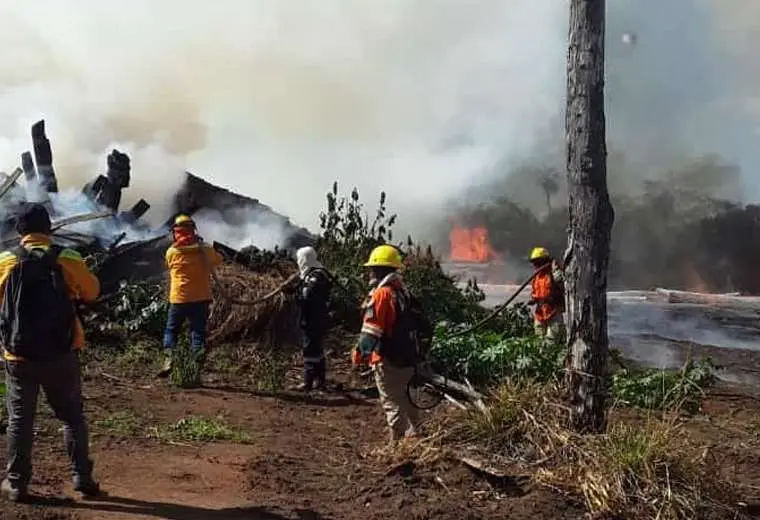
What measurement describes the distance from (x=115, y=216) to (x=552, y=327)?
7.13 m

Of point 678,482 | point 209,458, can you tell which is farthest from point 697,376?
point 209,458

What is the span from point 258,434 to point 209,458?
1.11m

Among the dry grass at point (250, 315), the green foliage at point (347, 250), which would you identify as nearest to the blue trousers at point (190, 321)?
the dry grass at point (250, 315)

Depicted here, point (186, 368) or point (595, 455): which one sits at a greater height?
point (186, 368)

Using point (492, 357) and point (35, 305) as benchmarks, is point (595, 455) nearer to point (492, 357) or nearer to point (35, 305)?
point (35, 305)

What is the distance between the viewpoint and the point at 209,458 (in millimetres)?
7098

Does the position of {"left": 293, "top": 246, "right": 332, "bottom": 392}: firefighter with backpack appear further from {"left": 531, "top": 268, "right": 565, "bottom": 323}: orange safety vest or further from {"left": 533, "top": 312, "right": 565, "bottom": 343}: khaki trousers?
{"left": 531, "top": 268, "right": 565, "bottom": 323}: orange safety vest

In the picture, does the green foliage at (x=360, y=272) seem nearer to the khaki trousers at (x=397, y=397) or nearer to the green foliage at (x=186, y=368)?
the green foliage at (x=186, y=368)

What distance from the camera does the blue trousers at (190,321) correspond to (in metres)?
10.4

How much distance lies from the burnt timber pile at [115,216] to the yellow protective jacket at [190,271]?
2.46 m

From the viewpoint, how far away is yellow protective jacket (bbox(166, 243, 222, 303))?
34.1 ft

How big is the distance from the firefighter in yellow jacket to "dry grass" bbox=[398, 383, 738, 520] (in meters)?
4.14

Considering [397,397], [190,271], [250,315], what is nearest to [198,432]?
[397,397]

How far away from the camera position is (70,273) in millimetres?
5527
